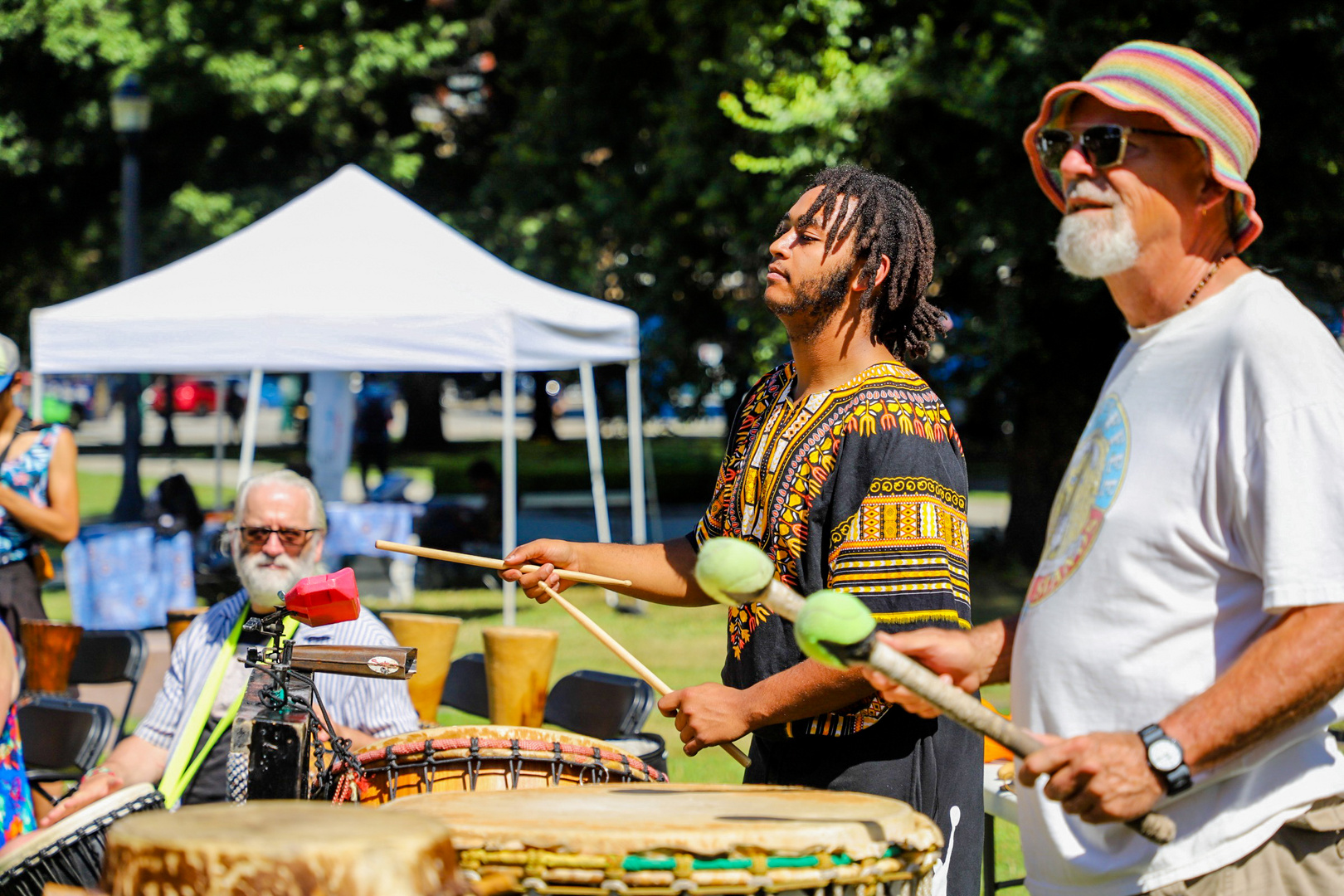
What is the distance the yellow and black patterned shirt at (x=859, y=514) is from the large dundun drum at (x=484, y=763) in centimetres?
33

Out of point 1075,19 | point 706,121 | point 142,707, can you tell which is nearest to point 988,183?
point 1075,19

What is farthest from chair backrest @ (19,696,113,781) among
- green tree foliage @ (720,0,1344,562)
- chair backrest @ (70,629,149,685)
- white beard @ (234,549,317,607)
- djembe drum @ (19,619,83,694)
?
green tree foliage @ (720,0,1344,562)

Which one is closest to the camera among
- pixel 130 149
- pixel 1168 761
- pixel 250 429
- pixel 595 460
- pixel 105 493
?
pixel 1168 761

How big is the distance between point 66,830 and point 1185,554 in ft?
7.00

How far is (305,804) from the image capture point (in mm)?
1834

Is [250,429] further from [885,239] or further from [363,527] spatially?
[885,239]

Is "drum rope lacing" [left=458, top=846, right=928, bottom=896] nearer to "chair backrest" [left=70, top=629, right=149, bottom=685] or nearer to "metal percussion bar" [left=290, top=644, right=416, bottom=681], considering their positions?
"metal percussion bar" [left=290, top=644, right=416, bottom=681]

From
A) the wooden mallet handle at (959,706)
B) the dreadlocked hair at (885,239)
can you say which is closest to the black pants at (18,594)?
the dreadlocked hair at (885,239)

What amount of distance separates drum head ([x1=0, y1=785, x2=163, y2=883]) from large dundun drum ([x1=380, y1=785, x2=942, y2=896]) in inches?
38.6

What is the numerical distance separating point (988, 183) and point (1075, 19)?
1474 mm

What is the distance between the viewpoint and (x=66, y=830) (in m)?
2.65

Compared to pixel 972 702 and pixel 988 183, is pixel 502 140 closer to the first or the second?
pixel 988 183

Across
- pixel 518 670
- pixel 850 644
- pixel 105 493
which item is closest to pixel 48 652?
pixel 518 670

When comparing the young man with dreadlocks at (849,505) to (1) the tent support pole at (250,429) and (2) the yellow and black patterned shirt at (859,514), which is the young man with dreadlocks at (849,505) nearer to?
(2) the yellow and black patterned shirt at (859,514)
